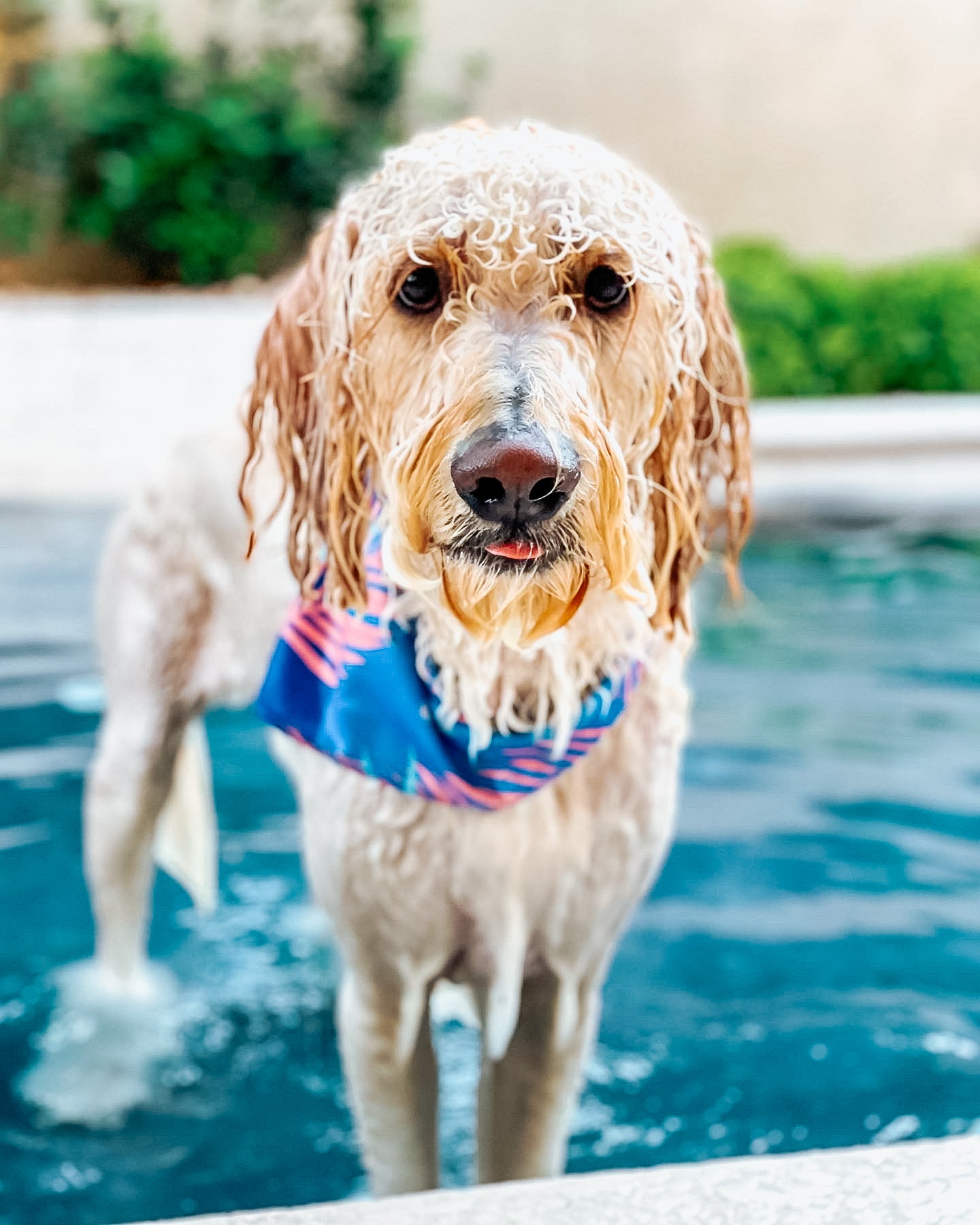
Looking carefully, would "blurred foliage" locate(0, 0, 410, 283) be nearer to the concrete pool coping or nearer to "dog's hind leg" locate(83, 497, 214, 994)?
"dog's hind leg" locate(83, 497, 214, 994)

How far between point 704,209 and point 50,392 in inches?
313

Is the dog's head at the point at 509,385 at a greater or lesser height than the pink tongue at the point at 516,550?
greater

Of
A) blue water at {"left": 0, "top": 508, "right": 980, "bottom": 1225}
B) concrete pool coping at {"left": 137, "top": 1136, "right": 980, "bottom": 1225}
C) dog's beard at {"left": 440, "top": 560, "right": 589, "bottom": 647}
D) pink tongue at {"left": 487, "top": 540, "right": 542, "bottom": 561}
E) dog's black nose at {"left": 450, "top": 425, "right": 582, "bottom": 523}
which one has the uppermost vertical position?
dog's black nose at {"left": 450, "top": 425, "right": 582, "bottom": 523}

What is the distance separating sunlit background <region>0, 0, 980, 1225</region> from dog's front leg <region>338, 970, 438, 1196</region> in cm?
45

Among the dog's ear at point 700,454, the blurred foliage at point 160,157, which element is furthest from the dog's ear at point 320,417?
the blurred foliage at point 160,157

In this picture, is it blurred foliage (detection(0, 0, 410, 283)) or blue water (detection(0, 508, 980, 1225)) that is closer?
blue water (detection(0, 508, 980, 1225))

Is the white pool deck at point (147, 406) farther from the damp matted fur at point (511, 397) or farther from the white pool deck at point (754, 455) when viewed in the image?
the damp matted fur at point (511, 397)

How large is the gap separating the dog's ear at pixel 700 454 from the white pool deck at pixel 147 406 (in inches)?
257

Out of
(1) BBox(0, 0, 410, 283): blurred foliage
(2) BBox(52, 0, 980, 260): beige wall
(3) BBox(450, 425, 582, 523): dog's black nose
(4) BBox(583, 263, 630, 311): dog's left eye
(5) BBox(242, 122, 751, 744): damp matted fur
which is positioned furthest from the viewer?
(2) BBox(52, 0, 980, 260): beige wall

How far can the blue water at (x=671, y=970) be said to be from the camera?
2463 mm

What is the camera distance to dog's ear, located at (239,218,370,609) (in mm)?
1603

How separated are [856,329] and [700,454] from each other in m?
8.93

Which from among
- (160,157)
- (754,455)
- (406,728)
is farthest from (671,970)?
(160,157)

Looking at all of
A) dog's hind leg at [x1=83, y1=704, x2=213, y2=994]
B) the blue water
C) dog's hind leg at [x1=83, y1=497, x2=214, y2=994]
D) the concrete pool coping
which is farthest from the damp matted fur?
the blue water
